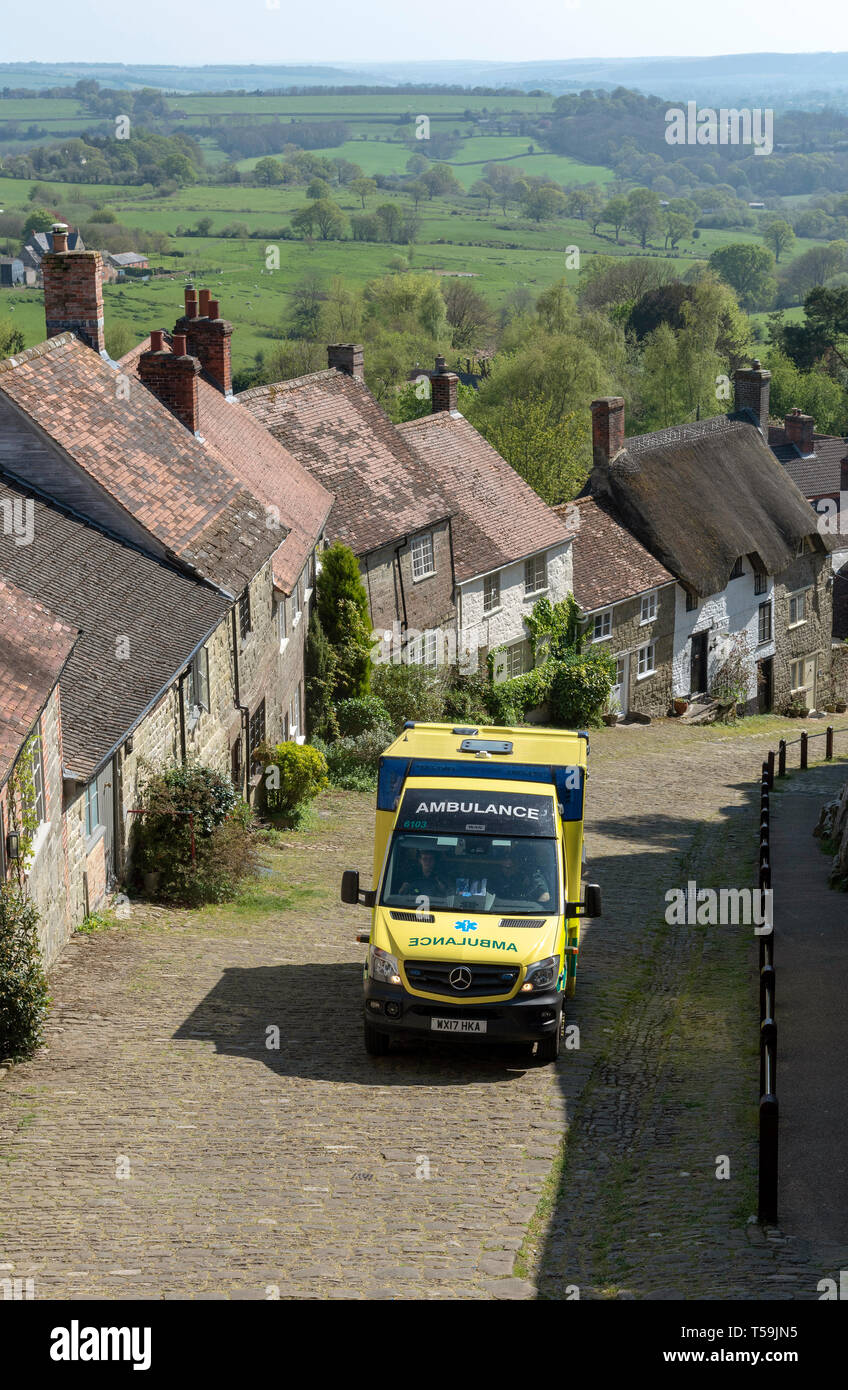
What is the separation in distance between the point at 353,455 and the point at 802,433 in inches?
1675

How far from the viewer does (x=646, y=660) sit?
42406mm

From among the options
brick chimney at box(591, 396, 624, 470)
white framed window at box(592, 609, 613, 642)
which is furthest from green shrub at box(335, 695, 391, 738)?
brick chimney at box(591, 396, 624, 470)

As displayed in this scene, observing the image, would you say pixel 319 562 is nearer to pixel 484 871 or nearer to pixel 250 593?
pixel 250 593

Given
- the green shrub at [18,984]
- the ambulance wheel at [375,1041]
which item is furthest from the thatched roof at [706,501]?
the green shrub at [18,984]

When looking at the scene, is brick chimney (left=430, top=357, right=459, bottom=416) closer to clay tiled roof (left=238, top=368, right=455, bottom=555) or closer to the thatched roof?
clay tiled roof (left=238, top=368, right=455, bottom=555)

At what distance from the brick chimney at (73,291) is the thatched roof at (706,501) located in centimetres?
2117

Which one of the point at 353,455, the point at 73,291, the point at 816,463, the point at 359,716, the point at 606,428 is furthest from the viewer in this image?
the point at 816,463

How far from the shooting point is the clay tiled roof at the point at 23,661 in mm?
13523

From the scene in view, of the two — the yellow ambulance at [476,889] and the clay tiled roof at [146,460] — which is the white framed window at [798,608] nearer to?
the clay tiled roof at [146,460]

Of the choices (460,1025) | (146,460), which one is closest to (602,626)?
(146,460)

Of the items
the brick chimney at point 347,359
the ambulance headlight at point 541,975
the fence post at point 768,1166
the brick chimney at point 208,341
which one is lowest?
the ambulance headlight at point 541,975

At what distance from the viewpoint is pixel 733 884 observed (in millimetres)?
21125

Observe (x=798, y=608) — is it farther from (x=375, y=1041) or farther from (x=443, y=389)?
(x=375, y=1041)

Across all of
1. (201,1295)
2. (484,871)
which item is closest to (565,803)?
(484,871)
